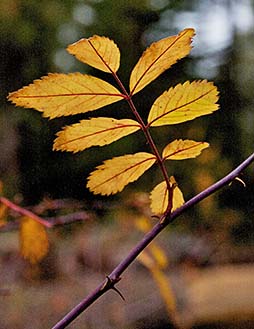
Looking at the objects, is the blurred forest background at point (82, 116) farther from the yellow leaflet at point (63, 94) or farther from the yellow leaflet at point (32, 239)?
the yellow leaflet at point (63, 94)

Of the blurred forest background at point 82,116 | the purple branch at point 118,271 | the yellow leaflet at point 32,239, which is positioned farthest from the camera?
the blurred forest background at point 82,116

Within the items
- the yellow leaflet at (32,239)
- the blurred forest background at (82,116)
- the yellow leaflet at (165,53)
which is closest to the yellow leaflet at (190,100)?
the yellow leaflet at (165,53)

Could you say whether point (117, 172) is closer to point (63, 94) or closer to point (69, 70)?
point (63, 94)

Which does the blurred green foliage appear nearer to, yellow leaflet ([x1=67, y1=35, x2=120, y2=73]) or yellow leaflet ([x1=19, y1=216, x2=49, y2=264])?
yellow leaflet ([x1=19, y1=216, x2=49, y2=264])

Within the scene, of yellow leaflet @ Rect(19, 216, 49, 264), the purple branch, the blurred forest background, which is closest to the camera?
the purple branch

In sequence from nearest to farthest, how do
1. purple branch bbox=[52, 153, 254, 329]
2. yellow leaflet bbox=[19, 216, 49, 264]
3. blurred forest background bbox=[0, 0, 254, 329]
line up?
purple branch bbox=[52, 153, 254, 329] < yellow leaflet bbox=[19, 216, 49, 264] < blurred forest background bbox=[0, 0, 254, 329]

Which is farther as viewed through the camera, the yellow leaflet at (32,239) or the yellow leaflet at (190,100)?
the yellow leaflet at (32,239)

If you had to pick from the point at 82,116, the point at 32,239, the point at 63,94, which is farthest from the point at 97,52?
the point at 82,116

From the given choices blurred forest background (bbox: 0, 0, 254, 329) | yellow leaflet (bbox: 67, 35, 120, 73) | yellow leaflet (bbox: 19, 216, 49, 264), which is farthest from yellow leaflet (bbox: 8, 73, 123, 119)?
blurred forest background (bbox: 0, 0, 254, 329)
